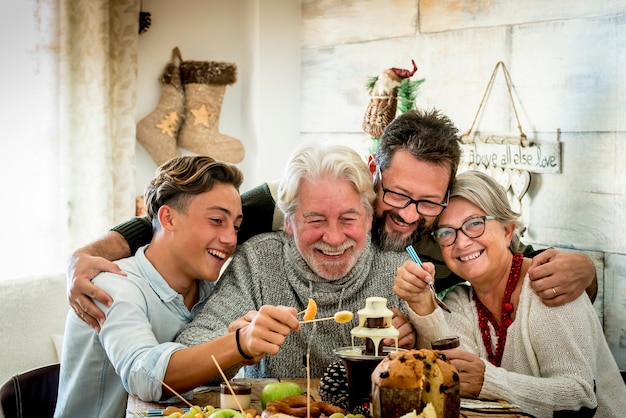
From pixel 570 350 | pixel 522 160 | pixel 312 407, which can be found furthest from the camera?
pixel 522 160

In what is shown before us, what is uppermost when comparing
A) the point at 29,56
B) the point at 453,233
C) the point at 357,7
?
the point at 357,7

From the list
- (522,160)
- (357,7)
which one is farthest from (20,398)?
(357,7)

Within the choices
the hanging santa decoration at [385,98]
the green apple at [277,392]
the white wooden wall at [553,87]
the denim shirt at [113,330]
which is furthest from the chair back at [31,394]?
the white wooden wall at [553,87]

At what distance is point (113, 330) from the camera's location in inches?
82.8

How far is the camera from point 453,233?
7.64 ft

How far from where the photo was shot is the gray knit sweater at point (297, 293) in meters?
2.38

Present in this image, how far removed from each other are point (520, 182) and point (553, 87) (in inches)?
15.7

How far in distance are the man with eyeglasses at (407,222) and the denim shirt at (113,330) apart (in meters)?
0.06

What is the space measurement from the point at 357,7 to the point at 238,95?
90 cm

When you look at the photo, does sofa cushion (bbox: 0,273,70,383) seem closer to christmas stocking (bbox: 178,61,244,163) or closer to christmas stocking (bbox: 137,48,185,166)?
christmas stocking (bbox: 137,48,185,166)

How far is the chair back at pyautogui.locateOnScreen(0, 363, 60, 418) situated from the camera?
7.59ft

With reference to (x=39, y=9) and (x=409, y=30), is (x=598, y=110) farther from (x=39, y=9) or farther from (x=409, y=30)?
(x=39, y=9)

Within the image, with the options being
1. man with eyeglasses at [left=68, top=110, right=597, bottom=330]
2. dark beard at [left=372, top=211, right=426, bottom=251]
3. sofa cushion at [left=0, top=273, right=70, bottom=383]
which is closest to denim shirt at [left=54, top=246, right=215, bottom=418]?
man with eyeglasses at [left=68, top=110, right=597, bottom=330]

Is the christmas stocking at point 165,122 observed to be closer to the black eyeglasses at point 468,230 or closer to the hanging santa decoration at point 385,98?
the hanging santa decoration at point 385,98
